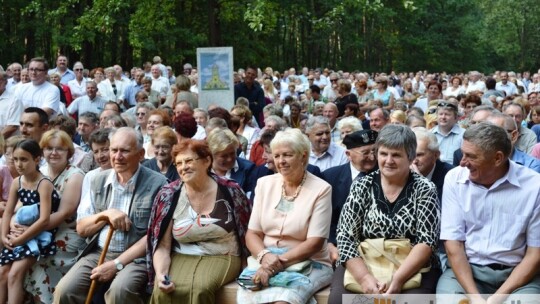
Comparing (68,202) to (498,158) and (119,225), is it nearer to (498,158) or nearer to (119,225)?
(119,225)

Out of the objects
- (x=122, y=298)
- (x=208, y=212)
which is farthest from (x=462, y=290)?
(x=122, y=298)

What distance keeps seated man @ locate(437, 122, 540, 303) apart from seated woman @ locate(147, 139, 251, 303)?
1501mm

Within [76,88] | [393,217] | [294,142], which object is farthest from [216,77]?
[393,217]

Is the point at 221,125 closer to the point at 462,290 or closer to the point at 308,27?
the point at 462,290

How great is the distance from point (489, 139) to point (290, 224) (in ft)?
4.78

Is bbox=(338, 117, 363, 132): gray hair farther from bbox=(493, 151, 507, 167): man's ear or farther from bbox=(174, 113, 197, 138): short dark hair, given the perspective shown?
bbox=(493, 151, 507, 167): man's ear

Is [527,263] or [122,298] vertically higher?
[527,263]

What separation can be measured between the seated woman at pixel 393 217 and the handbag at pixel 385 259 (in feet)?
0.11

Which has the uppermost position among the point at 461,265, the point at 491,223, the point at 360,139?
the point at 360,139

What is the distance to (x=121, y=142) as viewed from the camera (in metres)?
6.13

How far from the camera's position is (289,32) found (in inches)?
1815

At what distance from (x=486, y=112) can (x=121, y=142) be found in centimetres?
313

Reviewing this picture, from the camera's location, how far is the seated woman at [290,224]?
17.4 feet

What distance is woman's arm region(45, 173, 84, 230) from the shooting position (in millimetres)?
6438
